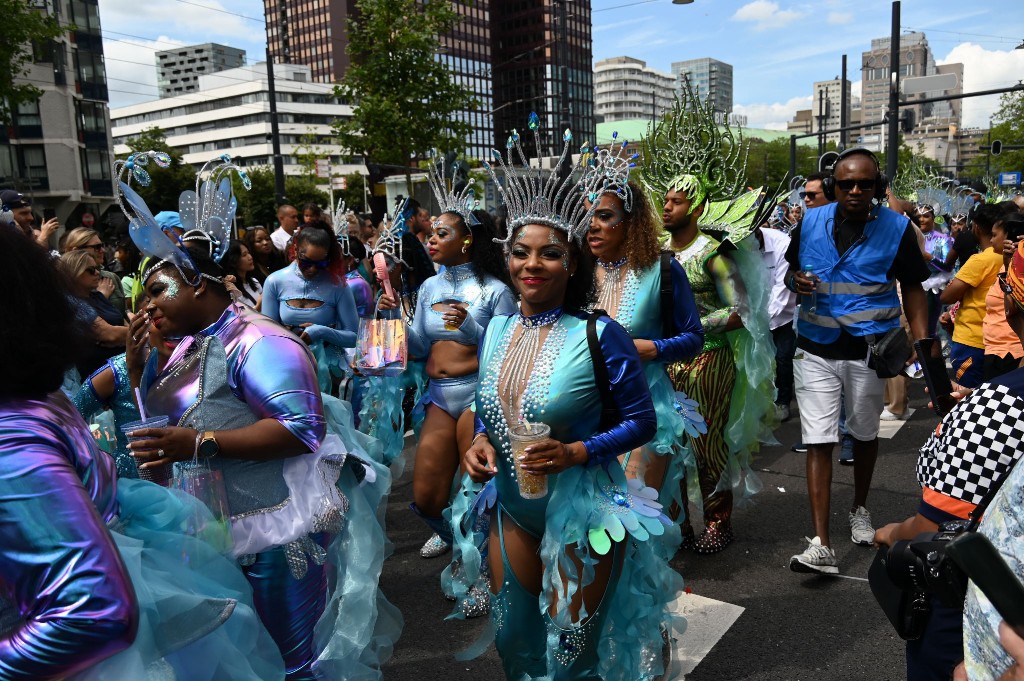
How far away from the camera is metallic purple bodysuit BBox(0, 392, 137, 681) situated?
52.1 inches

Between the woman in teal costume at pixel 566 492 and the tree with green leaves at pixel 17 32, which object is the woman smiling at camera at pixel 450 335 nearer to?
the woman in teal costume at pixel 566 492

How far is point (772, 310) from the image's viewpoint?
8195 mm

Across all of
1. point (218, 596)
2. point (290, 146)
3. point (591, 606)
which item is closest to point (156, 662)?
point (218, 596)

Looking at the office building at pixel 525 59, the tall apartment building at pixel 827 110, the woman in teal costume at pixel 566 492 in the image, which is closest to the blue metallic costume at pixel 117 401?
the woman in teal costume at pixel 566 492

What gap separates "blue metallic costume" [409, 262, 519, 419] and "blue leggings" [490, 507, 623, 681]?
5.56 feet

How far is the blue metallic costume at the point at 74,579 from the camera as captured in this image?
1329 mm

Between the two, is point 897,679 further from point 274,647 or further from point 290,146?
point 290,146

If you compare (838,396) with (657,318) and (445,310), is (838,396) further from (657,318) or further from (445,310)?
(445,310)

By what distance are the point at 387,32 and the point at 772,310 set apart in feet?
44.2

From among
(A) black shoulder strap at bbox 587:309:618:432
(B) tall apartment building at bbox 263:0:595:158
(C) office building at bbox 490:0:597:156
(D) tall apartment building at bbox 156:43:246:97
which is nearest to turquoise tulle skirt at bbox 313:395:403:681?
(A) black shoulder strap at bbox 587:309:618:432

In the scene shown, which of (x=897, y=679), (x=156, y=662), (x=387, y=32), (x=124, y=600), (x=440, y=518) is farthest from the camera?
(x=387, y=32)

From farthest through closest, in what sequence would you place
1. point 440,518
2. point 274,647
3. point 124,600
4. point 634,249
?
1. point 440,518
2. point 634,249
3. point 274,647
4. point 124,600

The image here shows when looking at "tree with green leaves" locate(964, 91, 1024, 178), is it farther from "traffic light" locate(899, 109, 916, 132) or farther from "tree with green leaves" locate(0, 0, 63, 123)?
"tree with green leaves" locate(0, 0, 63, 123)

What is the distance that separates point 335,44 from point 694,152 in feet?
469
